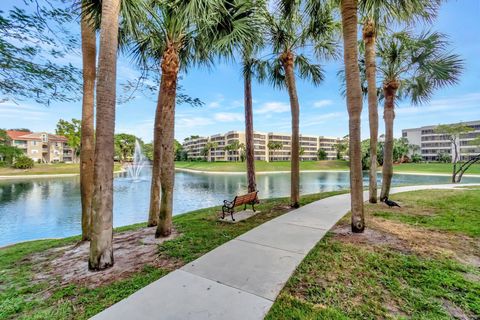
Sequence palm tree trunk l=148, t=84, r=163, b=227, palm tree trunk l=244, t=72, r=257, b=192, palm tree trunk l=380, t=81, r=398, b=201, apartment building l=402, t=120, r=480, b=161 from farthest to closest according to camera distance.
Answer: apartment building l=402, t=120, r=480, b=161, palm tree trunk l=244, t=72, r=257, b=192, palm tree trunk l=380, t=81, r=398, b=201, palm tree trunk l=148, t=84, r=163, b=227

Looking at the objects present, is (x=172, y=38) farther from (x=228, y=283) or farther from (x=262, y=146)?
(x=262, y=146)

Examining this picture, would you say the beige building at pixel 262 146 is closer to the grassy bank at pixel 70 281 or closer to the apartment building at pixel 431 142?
the apartment building at pixel 431 142

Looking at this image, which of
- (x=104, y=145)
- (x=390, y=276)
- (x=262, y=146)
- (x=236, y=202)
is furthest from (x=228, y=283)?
(x=262, y=146)

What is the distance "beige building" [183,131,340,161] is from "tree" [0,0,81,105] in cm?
6240

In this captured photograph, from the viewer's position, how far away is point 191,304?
Result: 2.32 metres

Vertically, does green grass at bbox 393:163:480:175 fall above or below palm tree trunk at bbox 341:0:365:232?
below

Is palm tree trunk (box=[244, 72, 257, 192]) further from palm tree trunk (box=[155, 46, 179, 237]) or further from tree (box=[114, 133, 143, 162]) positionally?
tree (box=[114, 133, 143, 162])

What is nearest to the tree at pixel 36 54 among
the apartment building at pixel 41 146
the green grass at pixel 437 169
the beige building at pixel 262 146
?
the green grass at pixel 437 169

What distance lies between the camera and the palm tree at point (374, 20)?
15.2 ft

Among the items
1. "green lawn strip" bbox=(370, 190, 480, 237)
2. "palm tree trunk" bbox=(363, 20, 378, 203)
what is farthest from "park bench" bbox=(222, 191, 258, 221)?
"palm tree trunk" bbox=(363, 20, 378, 203)

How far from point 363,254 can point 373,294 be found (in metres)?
1.12

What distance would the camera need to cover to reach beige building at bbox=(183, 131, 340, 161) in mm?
71375

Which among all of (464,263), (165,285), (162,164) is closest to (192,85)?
(162,164)

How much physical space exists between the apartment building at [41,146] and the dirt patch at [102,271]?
60.5m
